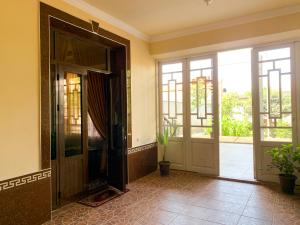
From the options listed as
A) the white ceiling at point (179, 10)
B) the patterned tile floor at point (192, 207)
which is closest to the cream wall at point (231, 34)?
the white ceiling at point (179, 10)

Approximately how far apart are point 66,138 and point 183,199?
2010 millimetres

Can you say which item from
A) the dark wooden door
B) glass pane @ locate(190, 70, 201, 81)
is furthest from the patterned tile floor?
glass pane @ locate(190, 70, 201, 81)

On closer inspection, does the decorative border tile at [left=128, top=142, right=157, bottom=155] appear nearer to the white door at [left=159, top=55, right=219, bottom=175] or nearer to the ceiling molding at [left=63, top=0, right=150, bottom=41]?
the white door at [left=159, top=55, right=219, bottom=175]

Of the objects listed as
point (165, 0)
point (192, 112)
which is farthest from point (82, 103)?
point (192, 112)

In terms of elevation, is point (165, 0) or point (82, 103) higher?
point (165, 0)

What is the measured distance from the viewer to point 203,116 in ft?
15.3

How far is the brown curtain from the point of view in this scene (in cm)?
381

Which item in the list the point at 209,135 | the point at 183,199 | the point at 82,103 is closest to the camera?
the point at 183,199

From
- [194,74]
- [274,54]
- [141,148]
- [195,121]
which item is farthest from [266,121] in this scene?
[141,148]

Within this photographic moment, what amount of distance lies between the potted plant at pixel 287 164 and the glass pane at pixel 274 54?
1582 millimetres

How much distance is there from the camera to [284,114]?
154 inches

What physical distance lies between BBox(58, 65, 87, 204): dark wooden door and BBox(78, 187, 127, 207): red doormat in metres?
0.22

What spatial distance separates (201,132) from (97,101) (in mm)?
2273

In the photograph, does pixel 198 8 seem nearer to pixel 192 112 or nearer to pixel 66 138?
pixel 192 112
